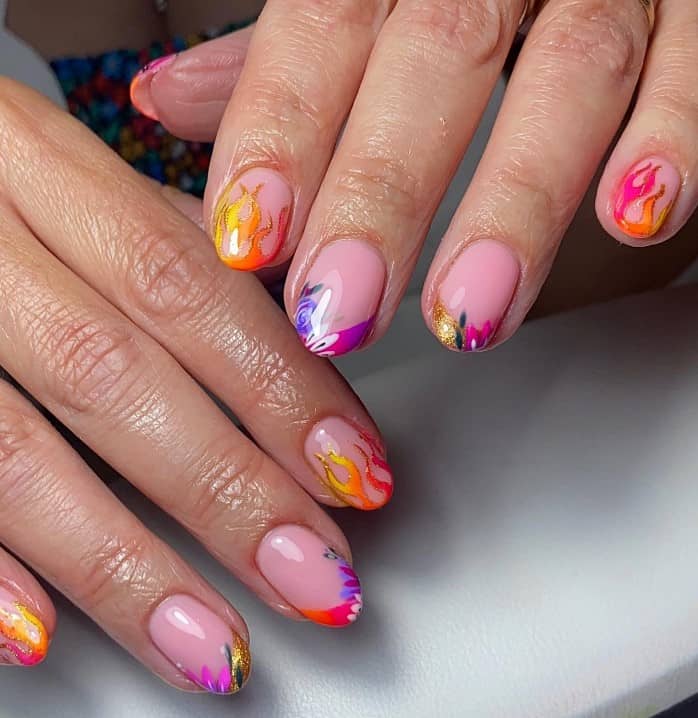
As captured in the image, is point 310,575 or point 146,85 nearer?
point 310,575

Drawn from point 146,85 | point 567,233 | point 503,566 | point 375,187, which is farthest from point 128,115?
point 503,566

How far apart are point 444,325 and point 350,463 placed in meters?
0.11

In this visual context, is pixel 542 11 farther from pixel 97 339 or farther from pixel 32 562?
pixel 32 562

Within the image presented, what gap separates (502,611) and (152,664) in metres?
0.19

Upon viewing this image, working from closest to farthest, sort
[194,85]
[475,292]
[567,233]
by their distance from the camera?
[475,292], [194,85], [567,233]

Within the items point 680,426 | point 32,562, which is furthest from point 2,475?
point 680,426

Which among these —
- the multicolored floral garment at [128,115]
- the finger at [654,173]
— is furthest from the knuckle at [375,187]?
the multicolored floral garment at [128,115]

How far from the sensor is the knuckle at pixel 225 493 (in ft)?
1.70

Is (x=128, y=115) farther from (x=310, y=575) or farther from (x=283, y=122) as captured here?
(x=310, y=575)

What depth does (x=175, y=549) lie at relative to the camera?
0.55m

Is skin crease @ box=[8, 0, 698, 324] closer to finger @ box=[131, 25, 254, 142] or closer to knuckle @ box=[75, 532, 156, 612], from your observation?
finger @ box=[131, 25, 254, 142]

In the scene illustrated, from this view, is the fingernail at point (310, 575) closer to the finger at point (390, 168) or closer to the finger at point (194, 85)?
the finger at point (390, 168)

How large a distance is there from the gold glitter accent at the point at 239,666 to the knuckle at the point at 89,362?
160 mm

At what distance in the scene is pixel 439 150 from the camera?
19.6 inches
